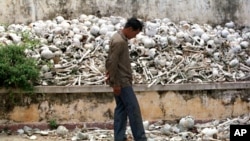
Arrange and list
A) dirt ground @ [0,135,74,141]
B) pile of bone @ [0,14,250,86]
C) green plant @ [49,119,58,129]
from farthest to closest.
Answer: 1. pile of bone @ [0,14,250,86]
2. green plant @ [49,119,58,129]
3. dirt ground @ [0,135,74,141]

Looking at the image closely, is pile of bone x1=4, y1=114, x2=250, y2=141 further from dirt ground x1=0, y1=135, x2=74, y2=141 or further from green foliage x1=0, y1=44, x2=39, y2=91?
green foliage x1=0, y1=44, x2=39, y2=91

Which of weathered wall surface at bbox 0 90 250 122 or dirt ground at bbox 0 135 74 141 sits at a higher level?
weathered wall surface at bbox 0 90 250 122

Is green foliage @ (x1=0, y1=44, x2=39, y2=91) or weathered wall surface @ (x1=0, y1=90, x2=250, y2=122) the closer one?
green foliage @ (x1=0, y1=44, x2=39, y2=91)

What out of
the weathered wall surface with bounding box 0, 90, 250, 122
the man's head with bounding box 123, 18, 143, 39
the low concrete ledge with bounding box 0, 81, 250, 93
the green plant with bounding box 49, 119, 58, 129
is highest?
the man's head with bounding box 123, 18, 143, 39

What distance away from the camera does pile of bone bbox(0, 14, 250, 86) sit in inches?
307

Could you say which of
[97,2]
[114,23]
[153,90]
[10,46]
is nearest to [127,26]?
[153,90]

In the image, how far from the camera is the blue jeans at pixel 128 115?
603 cm

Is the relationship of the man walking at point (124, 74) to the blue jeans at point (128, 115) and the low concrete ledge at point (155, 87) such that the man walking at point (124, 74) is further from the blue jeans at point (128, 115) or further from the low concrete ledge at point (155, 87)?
the low concrete ledge at point (155, 87)

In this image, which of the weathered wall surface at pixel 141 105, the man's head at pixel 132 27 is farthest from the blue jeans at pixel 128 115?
the weathered wall surface at pixel 141 105

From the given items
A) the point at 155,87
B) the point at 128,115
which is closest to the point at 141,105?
the point at 155,87

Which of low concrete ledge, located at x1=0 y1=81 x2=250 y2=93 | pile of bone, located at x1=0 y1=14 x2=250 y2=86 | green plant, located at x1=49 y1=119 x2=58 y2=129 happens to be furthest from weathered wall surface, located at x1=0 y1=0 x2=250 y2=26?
green plant, located at x1=49 y1=119 x2=58 y2=129

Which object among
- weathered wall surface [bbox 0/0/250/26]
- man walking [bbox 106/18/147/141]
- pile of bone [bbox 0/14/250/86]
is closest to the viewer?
man walking [bbox 106/18/147/141]

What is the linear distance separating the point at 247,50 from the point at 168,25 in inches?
56.1

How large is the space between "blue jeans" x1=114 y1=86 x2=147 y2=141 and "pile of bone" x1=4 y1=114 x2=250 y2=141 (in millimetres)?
697
